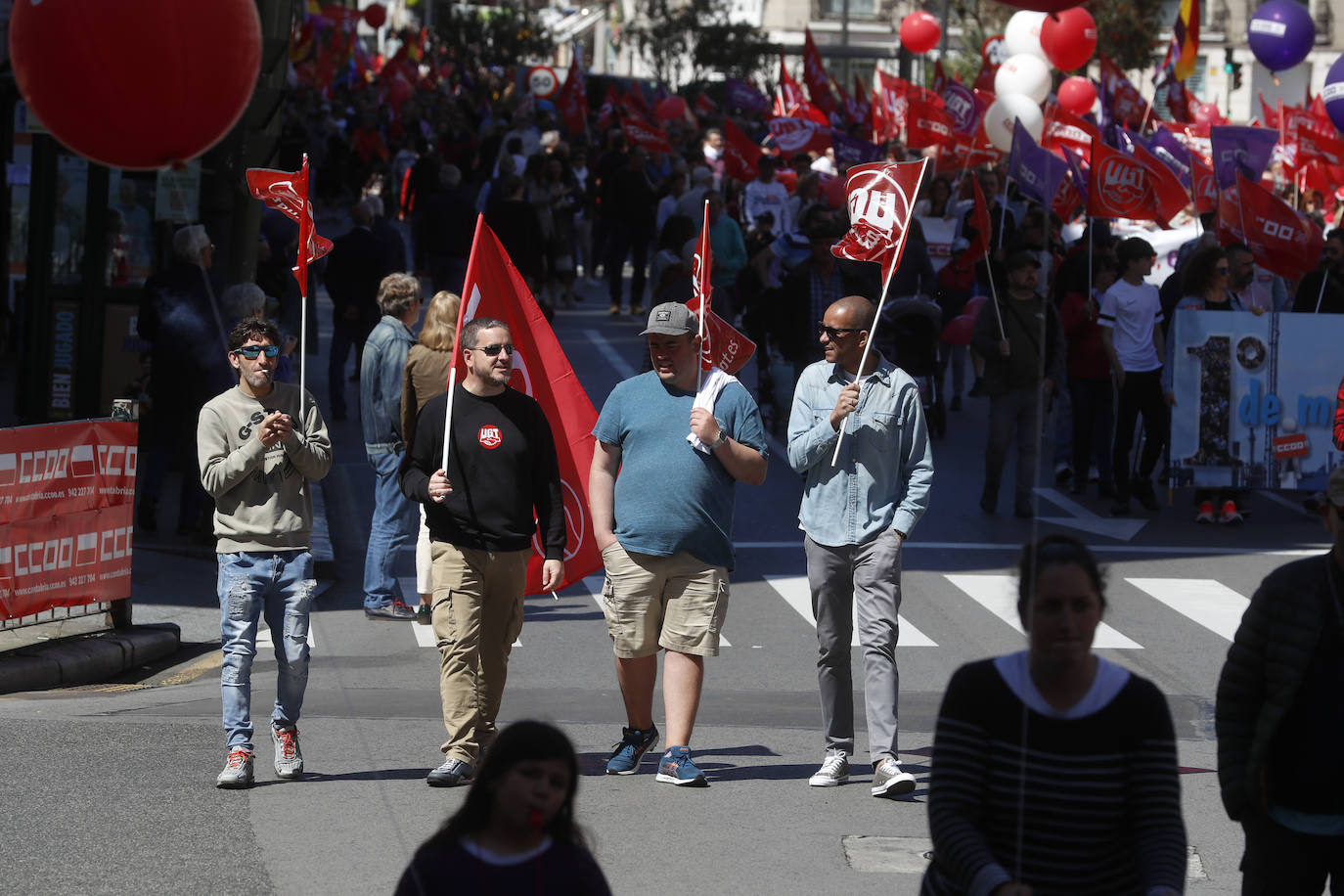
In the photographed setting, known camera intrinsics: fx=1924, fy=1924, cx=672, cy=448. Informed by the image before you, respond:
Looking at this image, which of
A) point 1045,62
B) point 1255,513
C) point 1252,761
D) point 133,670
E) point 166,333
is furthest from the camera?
point 1045,62

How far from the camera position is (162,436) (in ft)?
41.3

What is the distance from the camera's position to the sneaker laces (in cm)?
734

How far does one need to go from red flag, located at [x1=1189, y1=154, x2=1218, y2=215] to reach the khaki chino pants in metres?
12.2

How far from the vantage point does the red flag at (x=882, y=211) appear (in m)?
8.04

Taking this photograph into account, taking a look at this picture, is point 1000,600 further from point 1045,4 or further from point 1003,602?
point 1045,4

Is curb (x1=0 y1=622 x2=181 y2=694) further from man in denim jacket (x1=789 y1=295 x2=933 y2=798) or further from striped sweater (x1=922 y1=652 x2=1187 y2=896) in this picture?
striped sweater (x1=922 y1=652 x2=1187 y2=896)

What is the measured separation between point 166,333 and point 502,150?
13.1 meters

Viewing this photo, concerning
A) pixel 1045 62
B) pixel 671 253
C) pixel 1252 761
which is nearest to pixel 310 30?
pixel 1045 62

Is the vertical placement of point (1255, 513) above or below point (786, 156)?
below

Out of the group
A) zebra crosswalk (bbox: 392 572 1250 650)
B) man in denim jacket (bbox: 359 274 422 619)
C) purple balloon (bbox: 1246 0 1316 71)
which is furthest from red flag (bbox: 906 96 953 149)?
man in denim jacket (bbox: 359 274 422 619)

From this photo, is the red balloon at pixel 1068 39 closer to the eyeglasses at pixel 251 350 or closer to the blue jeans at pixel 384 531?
the blue jeans at pixel 384 531

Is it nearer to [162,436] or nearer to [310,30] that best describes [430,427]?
[162,436]

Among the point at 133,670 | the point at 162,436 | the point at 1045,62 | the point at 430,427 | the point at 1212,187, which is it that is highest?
the point at 1045,62

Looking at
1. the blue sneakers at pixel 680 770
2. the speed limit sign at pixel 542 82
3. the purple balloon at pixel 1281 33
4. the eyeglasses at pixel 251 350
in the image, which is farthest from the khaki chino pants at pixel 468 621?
→ the speed limit sign at pixel 542 82
